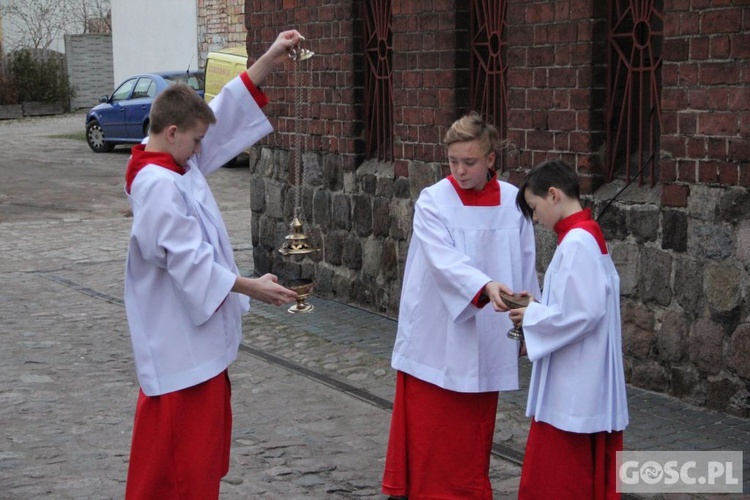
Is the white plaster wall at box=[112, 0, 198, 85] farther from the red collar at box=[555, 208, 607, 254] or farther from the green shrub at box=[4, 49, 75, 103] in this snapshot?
the red collar at box=[555, 208, 607, 254]

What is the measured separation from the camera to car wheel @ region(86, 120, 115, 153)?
25453 mm

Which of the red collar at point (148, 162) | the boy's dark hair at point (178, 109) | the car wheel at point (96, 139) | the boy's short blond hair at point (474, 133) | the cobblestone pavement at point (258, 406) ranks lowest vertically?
the cobblestone pavement at point (258, 406)

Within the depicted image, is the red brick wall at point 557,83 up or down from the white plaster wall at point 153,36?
down

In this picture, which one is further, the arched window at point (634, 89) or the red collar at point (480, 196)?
the arched window at point (634, 89)

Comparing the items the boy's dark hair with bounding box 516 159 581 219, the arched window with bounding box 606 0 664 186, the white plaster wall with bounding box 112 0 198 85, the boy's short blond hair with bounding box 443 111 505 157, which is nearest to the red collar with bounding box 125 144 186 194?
the boy's short blond hair with bounding box 443 111 505 157

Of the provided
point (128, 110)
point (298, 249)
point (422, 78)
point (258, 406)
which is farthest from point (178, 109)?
point (128, 110)

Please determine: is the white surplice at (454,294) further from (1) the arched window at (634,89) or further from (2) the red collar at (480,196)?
(1) the arched window at (634,89)

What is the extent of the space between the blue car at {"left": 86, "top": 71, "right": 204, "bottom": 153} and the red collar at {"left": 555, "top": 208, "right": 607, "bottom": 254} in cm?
2013

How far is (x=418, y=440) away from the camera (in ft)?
16.8

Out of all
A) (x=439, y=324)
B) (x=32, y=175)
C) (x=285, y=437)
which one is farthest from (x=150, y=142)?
(x=32, y=175)

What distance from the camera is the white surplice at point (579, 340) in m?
4.25

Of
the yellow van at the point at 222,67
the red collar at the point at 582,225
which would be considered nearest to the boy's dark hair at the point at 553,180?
the red collar at the point at 582,225

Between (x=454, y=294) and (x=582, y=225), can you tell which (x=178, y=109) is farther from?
(x=582, y=225)

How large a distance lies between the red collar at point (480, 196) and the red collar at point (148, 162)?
124 cm
